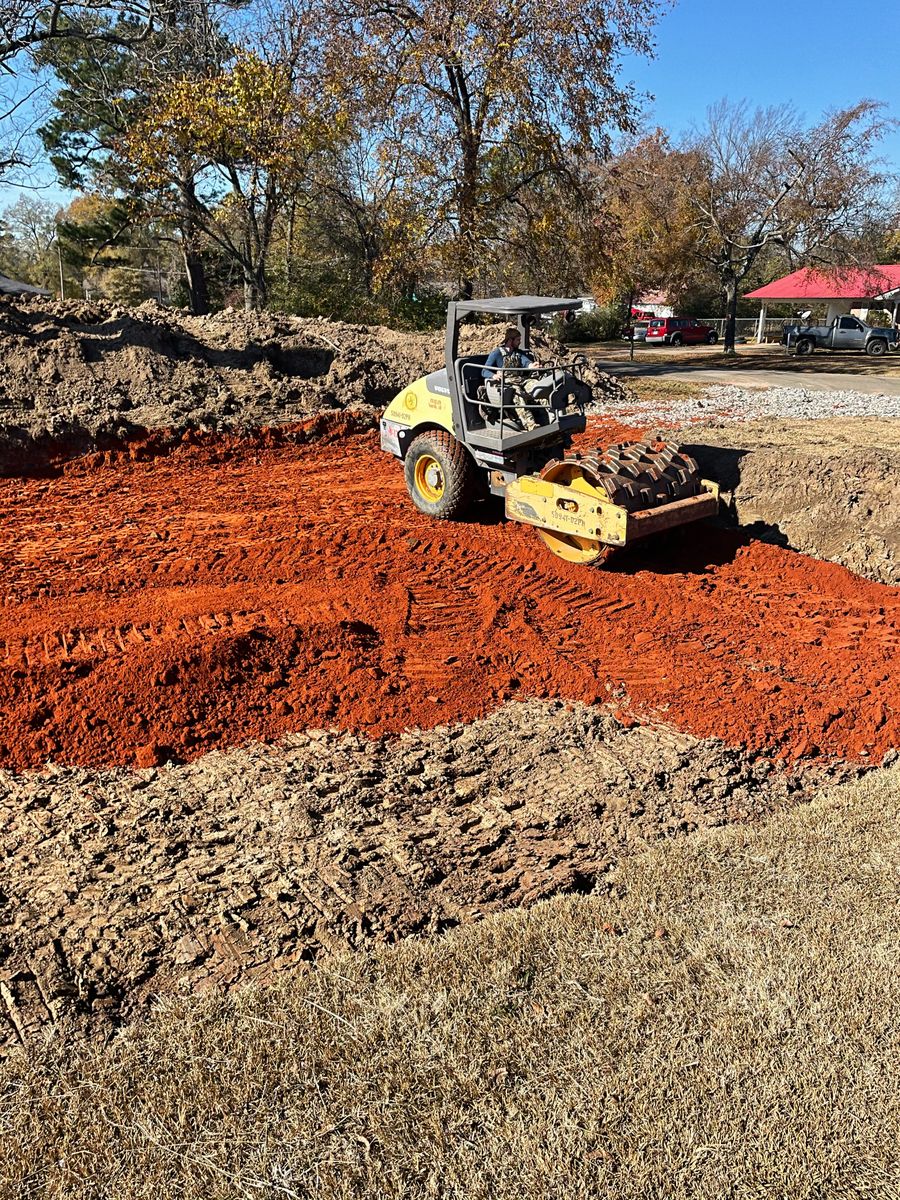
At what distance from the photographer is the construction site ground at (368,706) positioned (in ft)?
13.5

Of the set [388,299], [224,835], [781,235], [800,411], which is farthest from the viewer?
[781,235]

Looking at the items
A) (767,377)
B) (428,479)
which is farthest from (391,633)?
(767,377)

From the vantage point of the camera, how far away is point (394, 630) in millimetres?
6781

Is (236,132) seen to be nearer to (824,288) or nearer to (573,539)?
(573,539)

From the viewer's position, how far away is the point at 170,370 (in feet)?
47.1

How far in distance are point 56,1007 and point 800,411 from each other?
1722 cm

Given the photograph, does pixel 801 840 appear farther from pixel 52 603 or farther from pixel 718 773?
pixel 52 603

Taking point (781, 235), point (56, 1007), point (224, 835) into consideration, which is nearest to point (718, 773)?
point (224, 835)

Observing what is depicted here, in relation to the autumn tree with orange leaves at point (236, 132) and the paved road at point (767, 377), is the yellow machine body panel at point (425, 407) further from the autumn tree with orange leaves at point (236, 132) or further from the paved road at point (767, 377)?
the paved road at point (767, 377)

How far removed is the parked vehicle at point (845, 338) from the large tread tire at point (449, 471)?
33375 mm

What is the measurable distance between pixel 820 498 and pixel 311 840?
21.2 feet

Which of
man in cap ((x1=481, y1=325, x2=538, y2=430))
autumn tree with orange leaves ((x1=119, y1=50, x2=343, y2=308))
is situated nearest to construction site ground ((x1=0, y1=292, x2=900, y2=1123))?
man in cap ((x1=481, y1=325, x2=538, y2=430))

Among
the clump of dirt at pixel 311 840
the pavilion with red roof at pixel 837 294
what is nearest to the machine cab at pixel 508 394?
the clump of dirt at pixel 311 840

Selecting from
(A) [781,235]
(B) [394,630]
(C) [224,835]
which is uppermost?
(A) [781,235]
